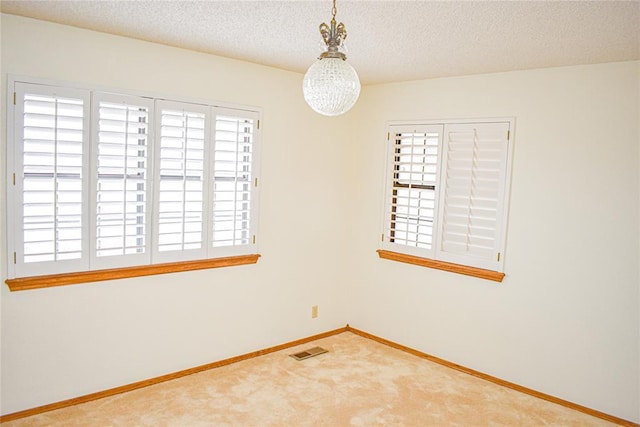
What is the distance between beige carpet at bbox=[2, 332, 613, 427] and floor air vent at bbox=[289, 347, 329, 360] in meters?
0.08

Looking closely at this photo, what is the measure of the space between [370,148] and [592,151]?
1946mm

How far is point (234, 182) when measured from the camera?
3877 mm

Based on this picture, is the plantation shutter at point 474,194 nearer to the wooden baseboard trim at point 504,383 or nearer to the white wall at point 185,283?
the wooden baseboard trim at point 504,383

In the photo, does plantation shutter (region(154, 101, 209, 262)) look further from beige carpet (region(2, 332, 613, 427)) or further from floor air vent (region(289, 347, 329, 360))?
floor air vent (region(289, 347, 329, 360))

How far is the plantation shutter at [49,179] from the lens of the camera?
2.90m

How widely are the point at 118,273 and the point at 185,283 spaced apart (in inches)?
21.1

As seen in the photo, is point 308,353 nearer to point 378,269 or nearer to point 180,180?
point 378,269

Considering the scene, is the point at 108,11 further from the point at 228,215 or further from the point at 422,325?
the point at 422,325

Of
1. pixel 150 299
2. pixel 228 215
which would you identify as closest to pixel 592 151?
pixel 228 215

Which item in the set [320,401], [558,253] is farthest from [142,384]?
[558,253]

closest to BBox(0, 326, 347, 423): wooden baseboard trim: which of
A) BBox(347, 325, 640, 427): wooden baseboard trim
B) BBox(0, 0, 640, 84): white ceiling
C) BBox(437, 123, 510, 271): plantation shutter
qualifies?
BBox(347, 325, 640, 427): wooden baseboard trim

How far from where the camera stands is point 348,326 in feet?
16.2

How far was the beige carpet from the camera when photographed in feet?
10.3

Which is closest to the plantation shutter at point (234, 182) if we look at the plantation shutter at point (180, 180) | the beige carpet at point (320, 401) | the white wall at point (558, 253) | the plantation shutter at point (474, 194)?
the plantation shutter at point (180, 180)
